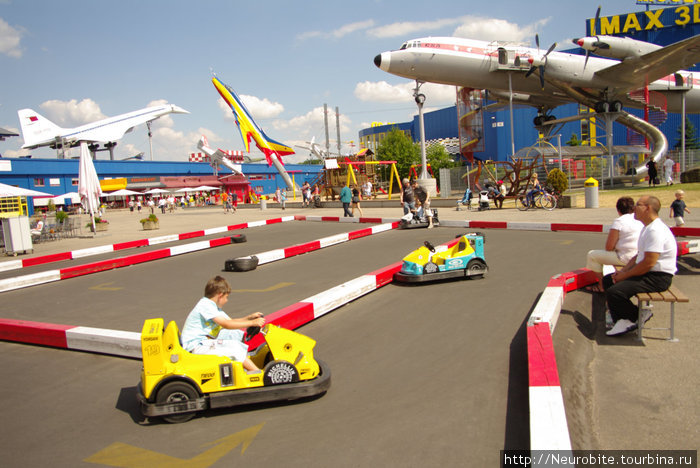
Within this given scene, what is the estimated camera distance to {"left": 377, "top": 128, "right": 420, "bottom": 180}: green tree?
225 ft

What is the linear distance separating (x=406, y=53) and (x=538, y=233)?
1868 centimetres

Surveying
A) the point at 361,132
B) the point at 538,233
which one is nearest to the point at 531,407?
the point at 538,233

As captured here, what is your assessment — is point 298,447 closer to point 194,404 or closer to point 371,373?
point 194,404

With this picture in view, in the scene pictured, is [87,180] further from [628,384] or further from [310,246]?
[628,384]

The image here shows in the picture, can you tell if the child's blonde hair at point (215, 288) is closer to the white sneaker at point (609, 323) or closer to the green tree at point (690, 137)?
the white sneaker at point (609, 323)

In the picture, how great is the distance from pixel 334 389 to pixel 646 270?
12.4 feet

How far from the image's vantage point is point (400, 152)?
226 ft

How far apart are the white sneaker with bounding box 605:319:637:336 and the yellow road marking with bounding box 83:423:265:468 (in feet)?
13.9

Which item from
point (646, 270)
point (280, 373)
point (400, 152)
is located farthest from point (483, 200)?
point (400, 152)

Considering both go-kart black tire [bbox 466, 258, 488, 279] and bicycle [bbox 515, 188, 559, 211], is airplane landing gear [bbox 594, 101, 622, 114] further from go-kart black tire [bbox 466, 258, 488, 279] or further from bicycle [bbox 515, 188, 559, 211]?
go-kart black tire [bbox 466, 258, 488, 279]

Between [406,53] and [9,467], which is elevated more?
[406,53]

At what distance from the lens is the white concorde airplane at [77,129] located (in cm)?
6756

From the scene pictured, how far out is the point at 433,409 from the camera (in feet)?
12.9

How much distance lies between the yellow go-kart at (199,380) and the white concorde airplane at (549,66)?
91.1ft
